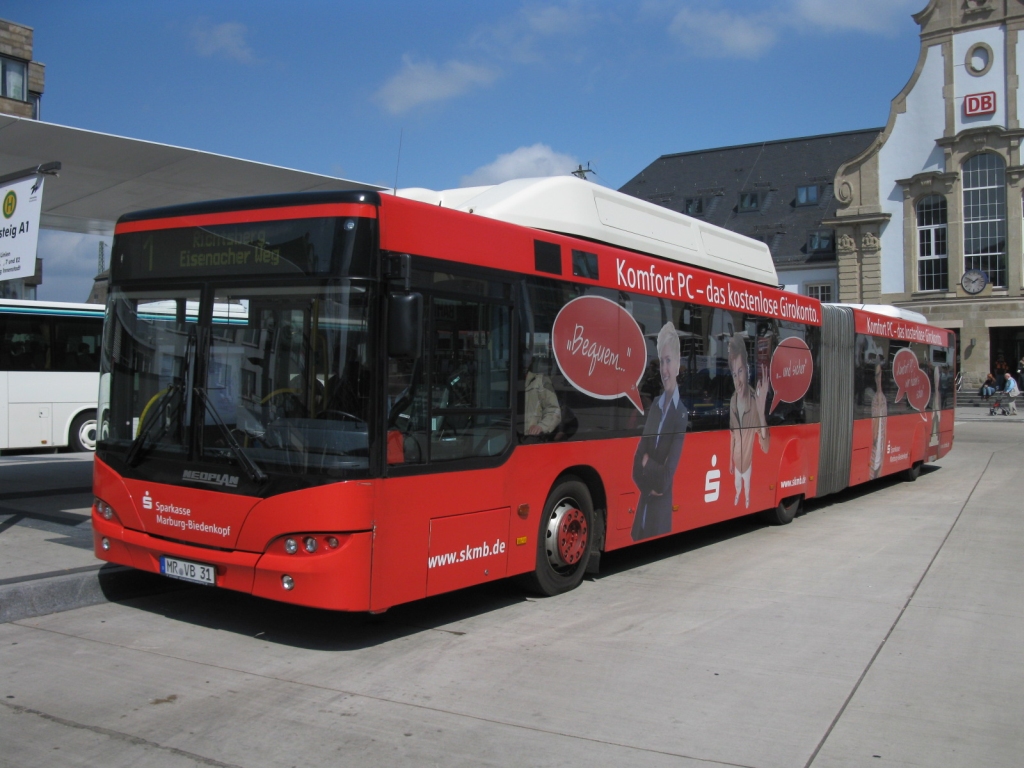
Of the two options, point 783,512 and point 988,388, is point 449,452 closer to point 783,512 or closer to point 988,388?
point 783,512

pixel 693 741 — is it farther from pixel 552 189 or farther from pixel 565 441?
pixel 552 189

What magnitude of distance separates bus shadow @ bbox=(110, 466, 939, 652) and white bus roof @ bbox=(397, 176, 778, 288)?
3.03 metres

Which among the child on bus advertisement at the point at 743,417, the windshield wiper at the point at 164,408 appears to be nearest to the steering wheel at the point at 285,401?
the windshield wiper at the point at 164,408

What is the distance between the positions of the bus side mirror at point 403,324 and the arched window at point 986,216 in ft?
166

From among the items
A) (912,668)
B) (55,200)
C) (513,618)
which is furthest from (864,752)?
(55,200)

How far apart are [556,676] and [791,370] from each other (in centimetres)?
735

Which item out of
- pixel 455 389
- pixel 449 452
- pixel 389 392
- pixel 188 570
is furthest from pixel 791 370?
pixel 188 570

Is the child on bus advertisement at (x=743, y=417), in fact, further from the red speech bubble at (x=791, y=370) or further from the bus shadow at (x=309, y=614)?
the bus shadow at (x=309, y=614)

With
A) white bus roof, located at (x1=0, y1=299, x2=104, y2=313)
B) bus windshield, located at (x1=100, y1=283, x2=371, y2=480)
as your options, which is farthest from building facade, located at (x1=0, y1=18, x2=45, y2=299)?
bus windshield, located at (x1=100, y1=283, x2=371, y2=480)

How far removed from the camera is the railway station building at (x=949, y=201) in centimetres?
4906

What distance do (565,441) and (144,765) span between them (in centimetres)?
412

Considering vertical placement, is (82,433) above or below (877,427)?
below

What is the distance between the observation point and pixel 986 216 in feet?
164

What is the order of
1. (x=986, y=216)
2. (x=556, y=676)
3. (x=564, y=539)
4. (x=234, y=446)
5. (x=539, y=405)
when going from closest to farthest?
(x=556, y=676)
(x=234, y=446)
(x=539, y=405)
(x=564, y=539)
(x=986, y=216)
